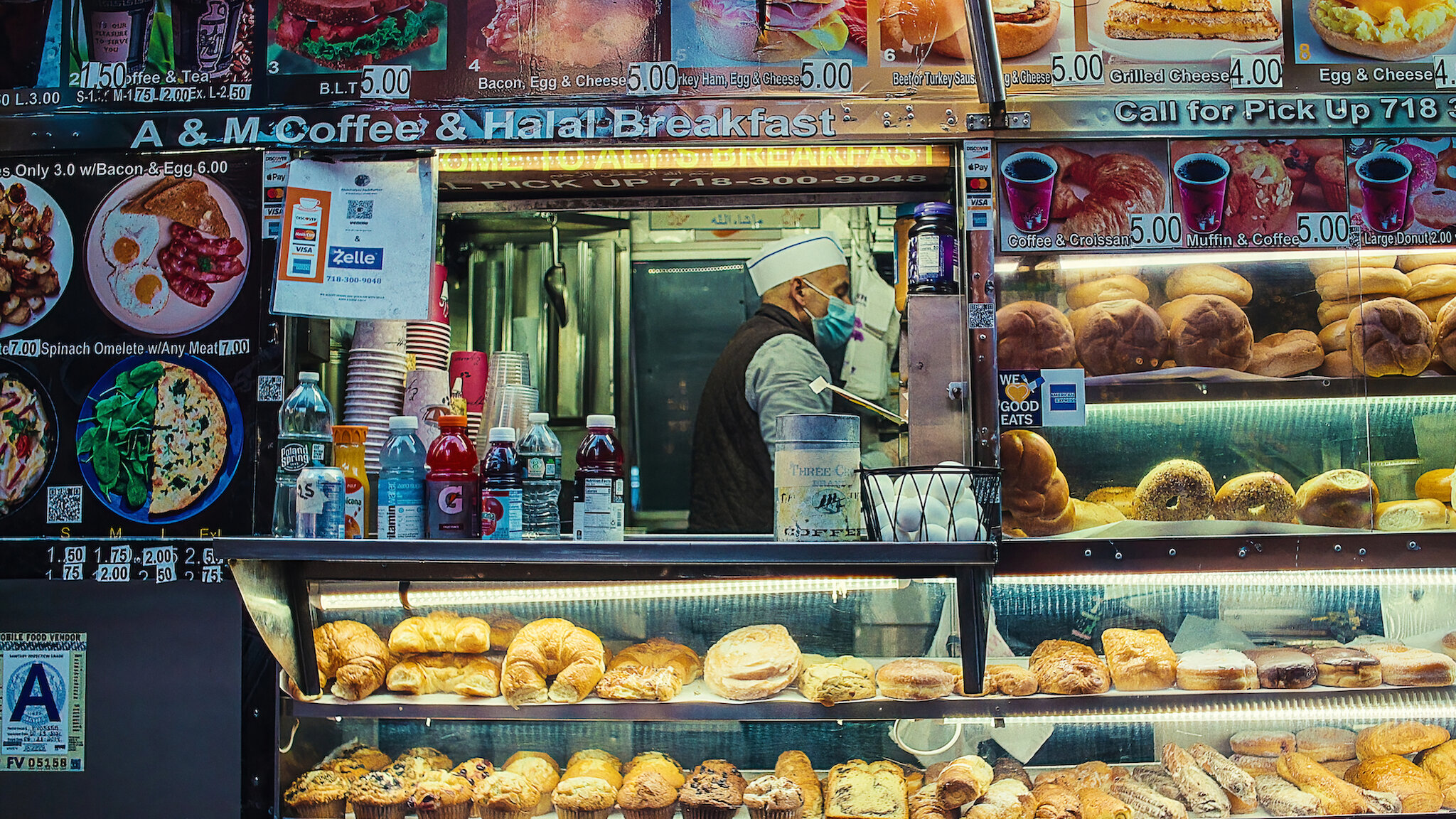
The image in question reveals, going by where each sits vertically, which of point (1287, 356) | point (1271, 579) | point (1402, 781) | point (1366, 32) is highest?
point (1366, 32)

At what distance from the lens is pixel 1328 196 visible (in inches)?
119

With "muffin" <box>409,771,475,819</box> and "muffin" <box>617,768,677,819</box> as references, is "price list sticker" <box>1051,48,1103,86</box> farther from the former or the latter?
"muffin" <box>409,771,475,819</box>

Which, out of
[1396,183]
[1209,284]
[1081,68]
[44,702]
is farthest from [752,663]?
[1396,183]

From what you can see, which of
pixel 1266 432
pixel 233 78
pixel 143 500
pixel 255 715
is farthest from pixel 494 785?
pixel 1266 432

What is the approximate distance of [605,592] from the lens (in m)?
2.88

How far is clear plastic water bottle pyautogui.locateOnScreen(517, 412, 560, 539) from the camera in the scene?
261 centimetres

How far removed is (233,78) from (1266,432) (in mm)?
3604

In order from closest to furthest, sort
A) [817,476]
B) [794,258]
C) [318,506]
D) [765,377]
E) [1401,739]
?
[817,476] < [318,506] < [1401,739] < [765,377] < [794,258]

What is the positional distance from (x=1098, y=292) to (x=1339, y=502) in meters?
1.00

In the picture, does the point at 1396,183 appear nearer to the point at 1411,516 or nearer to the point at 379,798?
the point at 1411,516

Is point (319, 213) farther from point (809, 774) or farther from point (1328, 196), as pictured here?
point (1328, 196)

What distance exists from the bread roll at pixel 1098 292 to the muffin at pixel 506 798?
2266 mm

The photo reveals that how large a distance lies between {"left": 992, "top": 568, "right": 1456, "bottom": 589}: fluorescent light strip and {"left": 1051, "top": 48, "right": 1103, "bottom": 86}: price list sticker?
1.59 metres

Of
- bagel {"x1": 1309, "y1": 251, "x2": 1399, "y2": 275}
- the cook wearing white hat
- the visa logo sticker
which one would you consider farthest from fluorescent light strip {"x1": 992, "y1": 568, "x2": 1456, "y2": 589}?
the visa logo sticker
